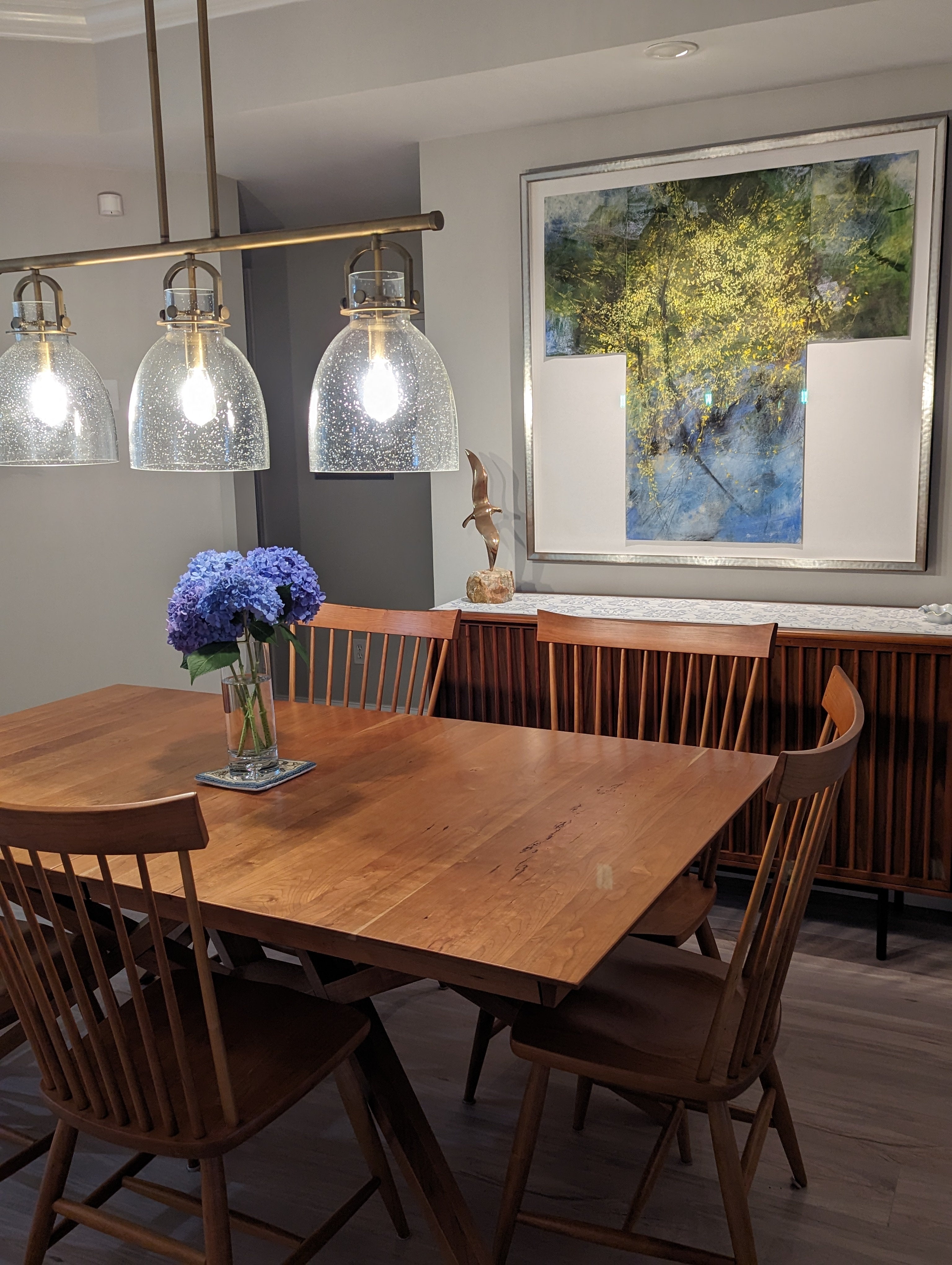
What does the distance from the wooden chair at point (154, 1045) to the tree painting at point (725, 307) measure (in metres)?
2.13

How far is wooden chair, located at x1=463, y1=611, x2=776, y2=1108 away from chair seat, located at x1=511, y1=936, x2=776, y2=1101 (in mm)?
107

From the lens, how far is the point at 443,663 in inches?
103

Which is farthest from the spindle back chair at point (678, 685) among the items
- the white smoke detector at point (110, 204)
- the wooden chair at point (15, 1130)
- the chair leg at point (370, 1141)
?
the white smoke detector at point (110, 204)

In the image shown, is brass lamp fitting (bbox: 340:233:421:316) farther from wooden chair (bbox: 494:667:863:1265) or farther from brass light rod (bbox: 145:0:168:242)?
wooden chair (bbox: 494:667:863:1265)

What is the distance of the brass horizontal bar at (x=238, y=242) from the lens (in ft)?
5.03

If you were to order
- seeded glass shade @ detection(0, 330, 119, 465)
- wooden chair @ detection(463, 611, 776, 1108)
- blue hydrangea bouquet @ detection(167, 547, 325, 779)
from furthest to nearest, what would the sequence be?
wooden chair @ detection(463, 611, 776, 1108) < blue hydrangea bouquet @ detection(167, 547, 325, 779) < seeded glass shade @ detection(0, 330, 119, 465)

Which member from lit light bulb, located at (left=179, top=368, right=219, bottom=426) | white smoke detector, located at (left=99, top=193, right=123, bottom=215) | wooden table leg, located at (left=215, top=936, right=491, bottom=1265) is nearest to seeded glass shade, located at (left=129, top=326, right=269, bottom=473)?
lit light bulb, located at (left=179, top=368, right=219, bottom=426)

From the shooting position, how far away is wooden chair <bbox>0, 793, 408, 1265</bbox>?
4.25 feet

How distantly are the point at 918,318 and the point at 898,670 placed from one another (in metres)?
1.01

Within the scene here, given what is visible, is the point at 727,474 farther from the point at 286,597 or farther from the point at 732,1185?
the point at 732,1185

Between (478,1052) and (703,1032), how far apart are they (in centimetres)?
68

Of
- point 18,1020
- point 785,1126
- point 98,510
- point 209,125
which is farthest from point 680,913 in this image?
point 98,510

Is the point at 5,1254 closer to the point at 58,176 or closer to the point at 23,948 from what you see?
the point at 23,948

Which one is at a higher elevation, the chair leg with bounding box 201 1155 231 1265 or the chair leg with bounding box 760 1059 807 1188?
the chair leg with bounding box 201 1155 231 1265
